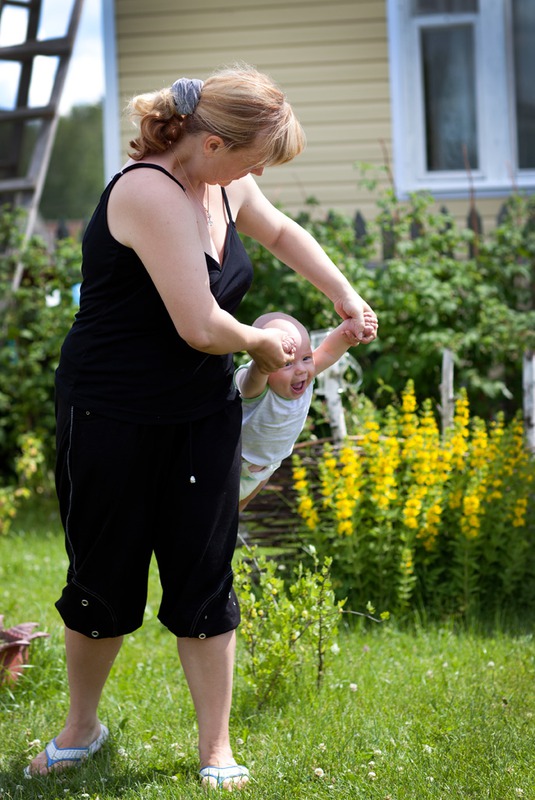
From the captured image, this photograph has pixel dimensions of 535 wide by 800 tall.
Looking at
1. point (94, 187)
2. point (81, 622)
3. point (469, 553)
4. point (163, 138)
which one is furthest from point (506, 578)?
point (94, 187)

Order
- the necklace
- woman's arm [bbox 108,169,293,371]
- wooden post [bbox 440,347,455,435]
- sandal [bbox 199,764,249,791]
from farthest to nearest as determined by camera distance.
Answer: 1. wooden post [bbox 440,347,455,435]
2. sandal [bbox 199,764,249,791]
3. the necklace
4. woman's arm [bbox 108,169,293,371]

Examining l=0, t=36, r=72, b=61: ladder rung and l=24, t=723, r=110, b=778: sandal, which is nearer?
l=24, t=723, r=110, b=778: sandal

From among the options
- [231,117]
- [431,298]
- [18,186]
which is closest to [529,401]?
[431,298]

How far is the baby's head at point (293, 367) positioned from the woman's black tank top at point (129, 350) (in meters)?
0.21

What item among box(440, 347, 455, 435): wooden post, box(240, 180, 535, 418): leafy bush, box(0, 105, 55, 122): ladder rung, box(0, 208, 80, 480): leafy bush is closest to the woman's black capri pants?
box(440, 347, 455, 435): wooden post

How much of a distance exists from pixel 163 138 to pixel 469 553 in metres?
2.21

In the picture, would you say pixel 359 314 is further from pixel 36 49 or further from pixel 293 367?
pixel 36 49

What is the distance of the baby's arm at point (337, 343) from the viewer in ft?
8.54

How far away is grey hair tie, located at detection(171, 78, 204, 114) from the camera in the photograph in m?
2.22

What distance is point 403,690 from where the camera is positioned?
10.1 ft

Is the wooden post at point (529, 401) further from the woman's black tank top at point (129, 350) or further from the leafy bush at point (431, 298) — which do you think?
the woman's black tank top at point (129, 350)

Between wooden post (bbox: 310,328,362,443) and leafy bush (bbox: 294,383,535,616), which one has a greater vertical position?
wooden post (bbox: 310,328,362,443)

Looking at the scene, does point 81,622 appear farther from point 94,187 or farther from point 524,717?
point 94,187

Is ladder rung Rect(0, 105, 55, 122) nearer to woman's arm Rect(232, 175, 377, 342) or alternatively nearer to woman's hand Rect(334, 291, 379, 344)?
woman's arm Rect(232, 175, 377, 342)
